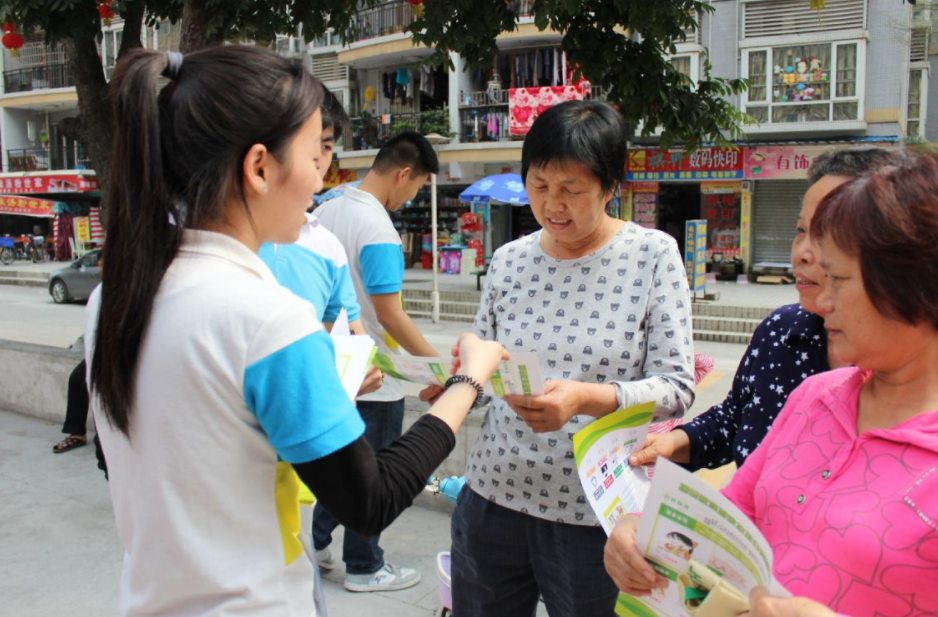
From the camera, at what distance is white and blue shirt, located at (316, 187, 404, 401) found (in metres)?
3.20

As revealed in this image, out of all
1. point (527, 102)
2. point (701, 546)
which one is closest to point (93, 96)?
A: point (701, 546)

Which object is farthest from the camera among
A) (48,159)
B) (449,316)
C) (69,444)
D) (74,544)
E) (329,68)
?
(48,159)

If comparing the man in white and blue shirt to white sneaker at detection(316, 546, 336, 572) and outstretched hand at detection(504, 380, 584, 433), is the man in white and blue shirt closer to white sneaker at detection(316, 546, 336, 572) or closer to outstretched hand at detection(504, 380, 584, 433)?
white sneaker at detection(316, 546, 336, 572)

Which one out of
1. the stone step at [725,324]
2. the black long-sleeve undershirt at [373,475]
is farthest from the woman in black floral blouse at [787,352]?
the stone step at [725,324]

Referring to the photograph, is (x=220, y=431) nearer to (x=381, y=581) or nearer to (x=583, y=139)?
(x=583, y=139)

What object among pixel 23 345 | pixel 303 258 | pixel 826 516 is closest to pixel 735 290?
pixel 23 345

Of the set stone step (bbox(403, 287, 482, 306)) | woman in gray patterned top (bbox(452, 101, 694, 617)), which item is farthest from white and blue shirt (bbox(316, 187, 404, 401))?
stone step (bbox(403, 287, 482, 306))

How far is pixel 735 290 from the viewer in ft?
52.7

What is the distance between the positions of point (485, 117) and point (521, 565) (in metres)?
18.2

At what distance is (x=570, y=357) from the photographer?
75.1 inches

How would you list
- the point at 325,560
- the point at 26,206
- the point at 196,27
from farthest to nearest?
the point at 26,206
the point at 196,27
the point at 325,560

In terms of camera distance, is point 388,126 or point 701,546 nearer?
point 701,546

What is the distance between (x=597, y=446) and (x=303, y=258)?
1316 millimetres

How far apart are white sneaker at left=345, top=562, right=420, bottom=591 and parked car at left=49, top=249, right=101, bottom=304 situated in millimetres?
15200
